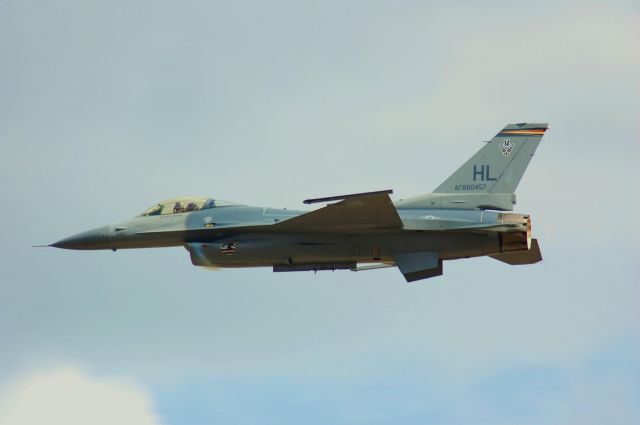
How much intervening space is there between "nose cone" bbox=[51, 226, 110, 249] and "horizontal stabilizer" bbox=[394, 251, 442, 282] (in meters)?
7.43

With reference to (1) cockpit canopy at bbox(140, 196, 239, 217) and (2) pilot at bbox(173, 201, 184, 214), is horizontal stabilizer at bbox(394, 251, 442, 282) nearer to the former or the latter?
(1) cockpit canopy at bbox(140, 196, 239, 217)

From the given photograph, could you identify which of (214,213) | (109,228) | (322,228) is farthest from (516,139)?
(109,228)

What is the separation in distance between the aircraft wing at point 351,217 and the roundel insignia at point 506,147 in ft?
12.4

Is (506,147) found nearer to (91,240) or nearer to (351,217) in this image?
(351,217)

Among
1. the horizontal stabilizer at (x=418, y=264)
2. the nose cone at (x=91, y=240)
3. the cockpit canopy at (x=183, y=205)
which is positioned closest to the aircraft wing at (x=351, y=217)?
the horizontal stabilizer at (x=418, y=264)

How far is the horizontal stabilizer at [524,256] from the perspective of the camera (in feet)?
104

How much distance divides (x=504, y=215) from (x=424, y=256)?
2.10 meters

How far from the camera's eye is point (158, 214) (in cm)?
3191

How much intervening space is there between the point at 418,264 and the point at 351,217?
1.99 meters

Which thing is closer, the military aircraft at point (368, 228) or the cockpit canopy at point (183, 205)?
the military aircraft at point (368, 228)

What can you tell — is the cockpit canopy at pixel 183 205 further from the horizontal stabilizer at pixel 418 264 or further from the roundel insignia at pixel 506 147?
the roundel insignia at pixel 506 147

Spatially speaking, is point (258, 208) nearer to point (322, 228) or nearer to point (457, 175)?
point (322, 228)

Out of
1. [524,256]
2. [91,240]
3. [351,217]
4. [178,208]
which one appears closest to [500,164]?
[524,256]

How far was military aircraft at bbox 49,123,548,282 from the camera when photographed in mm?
29469
